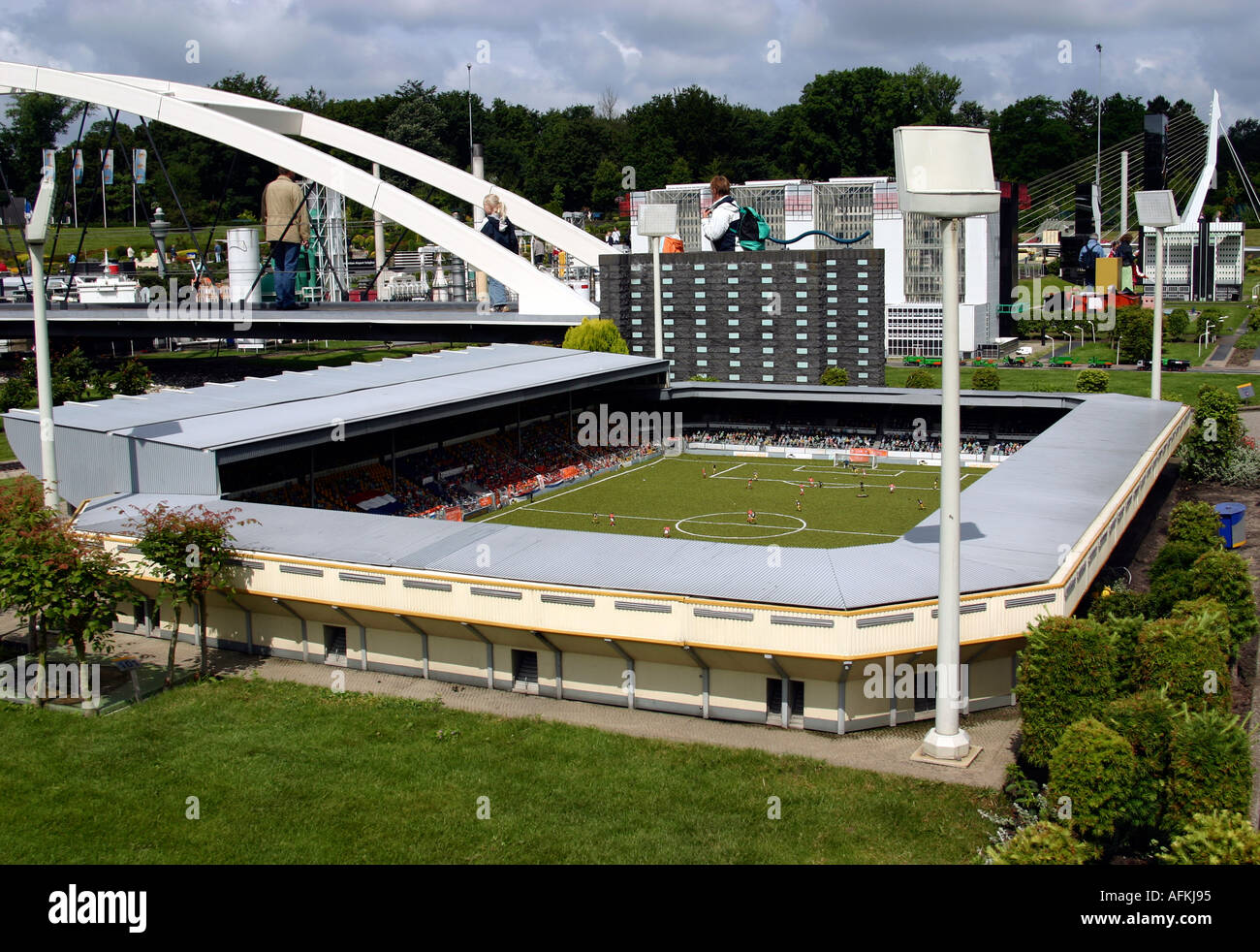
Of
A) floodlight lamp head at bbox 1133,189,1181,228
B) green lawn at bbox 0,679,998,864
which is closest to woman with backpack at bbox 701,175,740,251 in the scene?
floodlight lamp head at bbox 1133,189,1181,228

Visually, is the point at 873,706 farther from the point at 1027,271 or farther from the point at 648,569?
the point at 1027,271

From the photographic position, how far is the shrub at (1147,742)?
1889 centimetres

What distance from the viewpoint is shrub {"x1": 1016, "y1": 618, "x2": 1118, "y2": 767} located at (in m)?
21.8

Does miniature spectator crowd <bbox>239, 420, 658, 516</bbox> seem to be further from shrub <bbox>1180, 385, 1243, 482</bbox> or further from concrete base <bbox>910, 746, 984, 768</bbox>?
concrete base <bbox>910, 746, 984, 768</bbox>

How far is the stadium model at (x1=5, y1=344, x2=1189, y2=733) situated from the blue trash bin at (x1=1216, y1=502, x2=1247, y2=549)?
2.78 m

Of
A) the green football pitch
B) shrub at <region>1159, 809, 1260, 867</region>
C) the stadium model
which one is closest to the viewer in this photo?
shrub at <region>1159, 809, 1260, 867</region>

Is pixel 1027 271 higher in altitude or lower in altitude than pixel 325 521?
higher

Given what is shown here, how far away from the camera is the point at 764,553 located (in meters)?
28.3

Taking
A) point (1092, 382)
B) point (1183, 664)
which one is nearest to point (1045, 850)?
point (1183, 664)

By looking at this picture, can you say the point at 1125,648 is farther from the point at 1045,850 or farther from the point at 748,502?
the point at 748,502

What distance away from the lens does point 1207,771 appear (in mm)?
18594
